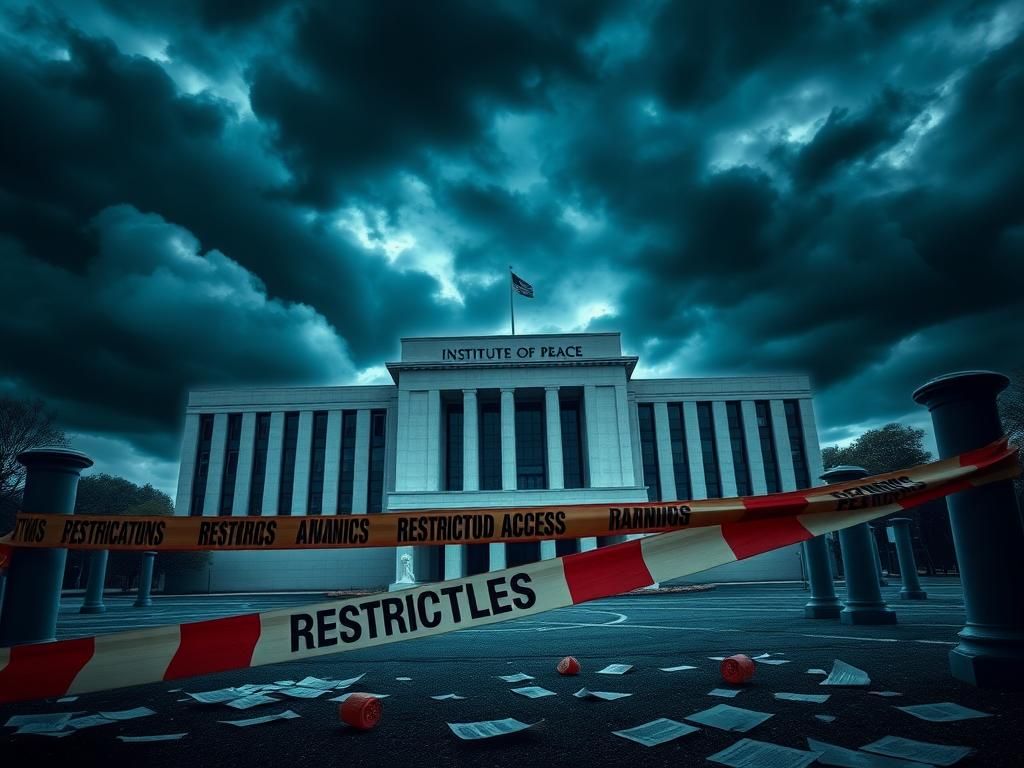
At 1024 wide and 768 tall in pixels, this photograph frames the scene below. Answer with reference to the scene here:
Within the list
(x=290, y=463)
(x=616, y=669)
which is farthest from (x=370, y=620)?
(x=290, y=463)

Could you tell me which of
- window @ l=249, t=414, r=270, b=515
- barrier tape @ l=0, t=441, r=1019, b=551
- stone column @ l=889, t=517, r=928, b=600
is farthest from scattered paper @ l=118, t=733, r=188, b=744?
window @ l=249, t=414, r=270, b=515

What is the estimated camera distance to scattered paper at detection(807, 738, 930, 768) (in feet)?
8.63

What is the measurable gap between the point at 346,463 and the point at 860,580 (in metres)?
43.4

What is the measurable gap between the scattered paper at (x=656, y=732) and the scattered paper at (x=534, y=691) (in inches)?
46.5

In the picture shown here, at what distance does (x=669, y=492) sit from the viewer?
44594mm

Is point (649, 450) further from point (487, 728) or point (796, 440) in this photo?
point (487, 728)

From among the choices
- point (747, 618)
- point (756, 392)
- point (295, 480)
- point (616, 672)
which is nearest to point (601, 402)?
point (756, 392)

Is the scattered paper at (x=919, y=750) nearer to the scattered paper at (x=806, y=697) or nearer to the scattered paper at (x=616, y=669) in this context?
the scattered paper at (x=806, y=697)

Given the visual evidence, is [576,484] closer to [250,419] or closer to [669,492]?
[669,492]

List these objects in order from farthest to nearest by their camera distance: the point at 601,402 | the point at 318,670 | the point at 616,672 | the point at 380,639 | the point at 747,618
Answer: the point at 601,402 → the point at 747,618 → the point at 318,670 → the point at 616,672 → the point at 380,639

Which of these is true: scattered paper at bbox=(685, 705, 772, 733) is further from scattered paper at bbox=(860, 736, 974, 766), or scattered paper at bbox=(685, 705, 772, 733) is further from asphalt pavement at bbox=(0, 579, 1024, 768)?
scattered paper at bbox=(860, 736, 974, 766)

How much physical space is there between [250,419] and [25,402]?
1845 cm

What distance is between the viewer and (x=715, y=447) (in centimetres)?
4666

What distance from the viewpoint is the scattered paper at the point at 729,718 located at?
333cm
